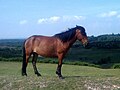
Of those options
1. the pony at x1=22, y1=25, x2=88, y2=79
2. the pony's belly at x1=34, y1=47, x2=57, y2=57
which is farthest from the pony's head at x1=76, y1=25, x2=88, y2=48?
the pony's belly at x1=34, y1=47, x2=57, y2=57

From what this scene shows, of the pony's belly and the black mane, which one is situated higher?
the black mane

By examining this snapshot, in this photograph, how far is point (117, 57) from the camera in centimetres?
5516

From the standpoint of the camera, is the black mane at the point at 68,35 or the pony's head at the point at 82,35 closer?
the pony's head at the point at 82,35

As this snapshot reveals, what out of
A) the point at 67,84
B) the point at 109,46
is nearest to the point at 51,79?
the point at 67,84

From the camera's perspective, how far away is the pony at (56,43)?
39.4 ft

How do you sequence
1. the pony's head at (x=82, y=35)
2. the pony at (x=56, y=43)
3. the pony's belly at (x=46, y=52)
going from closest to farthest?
the pony's head at (x=82, y=35)
the pony at (x=56, y=43)
the pony's belly at (x=46, y=52)

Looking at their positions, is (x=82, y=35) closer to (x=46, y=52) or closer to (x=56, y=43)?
(x=56, y=43)

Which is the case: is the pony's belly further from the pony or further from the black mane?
the black mane

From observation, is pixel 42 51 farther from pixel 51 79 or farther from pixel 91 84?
pixel 91 84

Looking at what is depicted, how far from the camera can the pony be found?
12.0 meters

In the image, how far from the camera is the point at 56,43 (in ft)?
40.0

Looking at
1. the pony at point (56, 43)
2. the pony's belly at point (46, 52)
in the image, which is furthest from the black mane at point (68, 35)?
the pony's belly at point (46, 52)

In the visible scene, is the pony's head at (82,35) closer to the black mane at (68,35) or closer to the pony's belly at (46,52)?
the black mane at (68,35)

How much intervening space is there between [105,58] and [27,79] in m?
41.6
